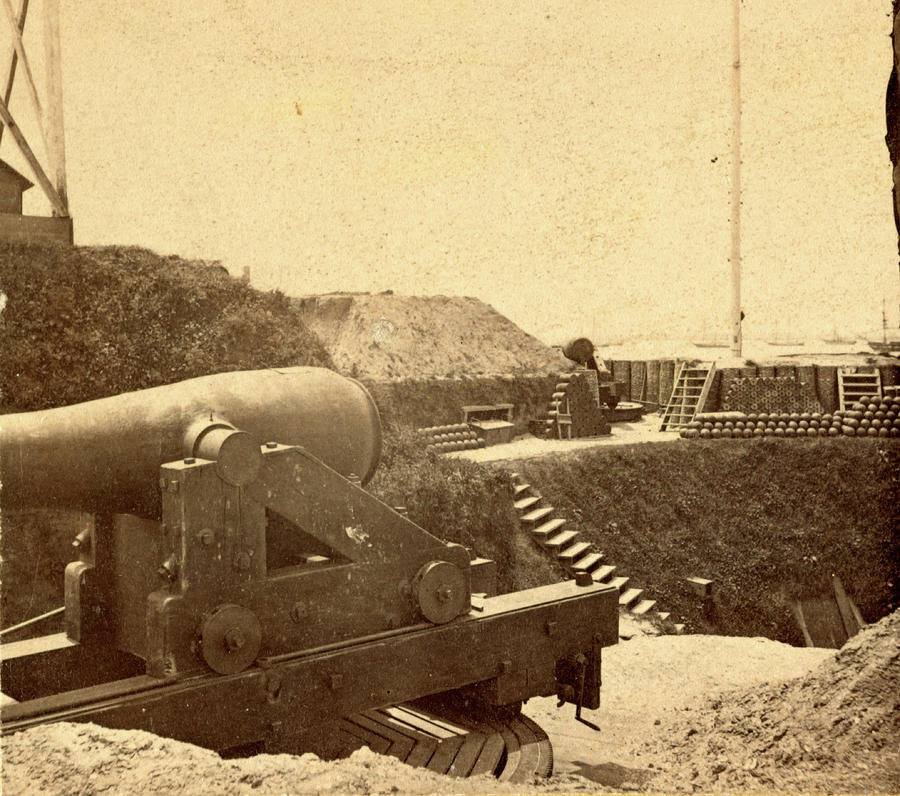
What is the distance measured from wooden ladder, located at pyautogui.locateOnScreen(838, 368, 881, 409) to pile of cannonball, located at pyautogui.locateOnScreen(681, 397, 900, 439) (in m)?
0.75

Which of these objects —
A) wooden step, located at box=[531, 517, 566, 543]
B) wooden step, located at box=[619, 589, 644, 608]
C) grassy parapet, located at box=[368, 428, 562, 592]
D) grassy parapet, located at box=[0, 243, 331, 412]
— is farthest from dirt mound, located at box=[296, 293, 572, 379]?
grassy parapet, located at box=[0, 243, 331, 412]

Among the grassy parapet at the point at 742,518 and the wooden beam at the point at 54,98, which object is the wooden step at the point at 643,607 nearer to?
the grassy parapet at the point at 742,518

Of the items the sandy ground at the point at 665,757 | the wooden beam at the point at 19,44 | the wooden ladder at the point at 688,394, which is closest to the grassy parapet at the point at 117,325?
the wooden beam at the point at 19,44

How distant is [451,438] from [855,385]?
1006cm

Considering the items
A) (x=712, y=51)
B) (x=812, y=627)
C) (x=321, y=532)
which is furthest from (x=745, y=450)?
(x=321, y=532)

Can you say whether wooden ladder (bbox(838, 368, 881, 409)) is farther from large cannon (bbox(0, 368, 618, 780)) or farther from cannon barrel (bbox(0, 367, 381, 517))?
cannon barrel (bbox(0, 367, 381, 517))

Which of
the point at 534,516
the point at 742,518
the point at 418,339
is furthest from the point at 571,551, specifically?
the point at 418,339

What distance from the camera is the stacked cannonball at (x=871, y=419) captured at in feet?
67.2

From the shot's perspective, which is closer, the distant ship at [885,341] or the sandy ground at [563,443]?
the sandy ground at [563,443]

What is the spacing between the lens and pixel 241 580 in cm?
443

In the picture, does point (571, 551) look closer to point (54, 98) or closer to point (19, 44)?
point (54, 98)

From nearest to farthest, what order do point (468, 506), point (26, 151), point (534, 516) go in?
point (26, 151) → point (468, 506) → point (534, 516)

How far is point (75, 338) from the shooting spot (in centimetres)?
962

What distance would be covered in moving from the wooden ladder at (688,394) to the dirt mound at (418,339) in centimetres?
279
